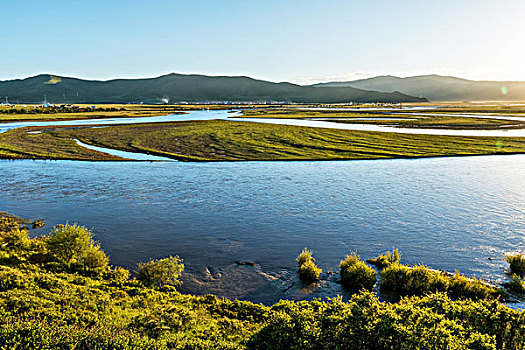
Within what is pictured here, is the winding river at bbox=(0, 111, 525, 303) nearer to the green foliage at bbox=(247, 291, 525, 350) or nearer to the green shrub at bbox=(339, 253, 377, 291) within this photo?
the green shrub at bbox=(339, 253, 377, 291)

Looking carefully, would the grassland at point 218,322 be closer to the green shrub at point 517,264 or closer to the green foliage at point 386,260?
the green foliage at point 386,260

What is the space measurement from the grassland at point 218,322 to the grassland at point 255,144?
4284 cm

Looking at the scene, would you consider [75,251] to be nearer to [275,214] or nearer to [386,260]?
[275,214]

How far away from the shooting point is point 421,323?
12.8 meters

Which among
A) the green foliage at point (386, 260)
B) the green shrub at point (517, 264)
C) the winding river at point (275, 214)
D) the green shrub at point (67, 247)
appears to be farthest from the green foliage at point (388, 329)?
the green shrub at point (67, 247)

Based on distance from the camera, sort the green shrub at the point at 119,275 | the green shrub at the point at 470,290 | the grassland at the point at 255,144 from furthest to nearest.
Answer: the grassland at the point at 255,144 < the green shrub at the point at 119,275 < the green shrub at the point at 470,290

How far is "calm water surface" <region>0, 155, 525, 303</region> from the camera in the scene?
22031mm

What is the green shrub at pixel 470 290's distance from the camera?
58.7 ft

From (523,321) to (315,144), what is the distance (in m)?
59.9

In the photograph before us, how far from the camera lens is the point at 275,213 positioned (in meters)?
31.3

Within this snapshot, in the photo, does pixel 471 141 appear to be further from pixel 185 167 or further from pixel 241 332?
pixel 241 332

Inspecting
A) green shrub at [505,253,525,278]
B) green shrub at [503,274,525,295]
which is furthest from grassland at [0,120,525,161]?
green shrub at [503,274,525,295]

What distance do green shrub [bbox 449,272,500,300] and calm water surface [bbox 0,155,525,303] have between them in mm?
2476

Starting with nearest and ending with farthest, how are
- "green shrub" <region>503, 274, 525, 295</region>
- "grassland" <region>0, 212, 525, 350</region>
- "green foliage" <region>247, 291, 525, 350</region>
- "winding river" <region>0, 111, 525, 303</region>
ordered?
"grassland" <region>0, 212, 525, 350</region> < "green foliage" <region>247, 291, 525, 350</region> < "green shrub" <region>503, 274, 525, 295</region> < "winding river" <region>0, 111, 525, 303</region>
